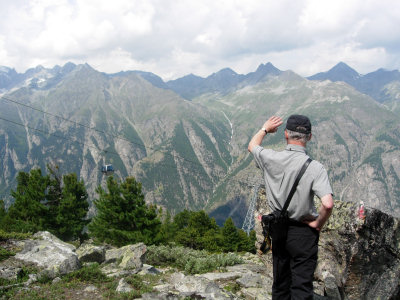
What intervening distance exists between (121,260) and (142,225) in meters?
17.8

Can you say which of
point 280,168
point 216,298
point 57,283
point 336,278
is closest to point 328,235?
point 336,278

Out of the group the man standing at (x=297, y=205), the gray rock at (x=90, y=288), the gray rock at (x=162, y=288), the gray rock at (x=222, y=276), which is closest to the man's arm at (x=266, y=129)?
the man standing at (x=297, y=205)

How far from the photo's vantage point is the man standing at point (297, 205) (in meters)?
5.01

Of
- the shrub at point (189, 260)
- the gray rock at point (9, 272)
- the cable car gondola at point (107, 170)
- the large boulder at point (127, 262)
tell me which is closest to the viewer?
the gray rock at point (9, 272)

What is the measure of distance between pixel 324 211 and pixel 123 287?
7399mm

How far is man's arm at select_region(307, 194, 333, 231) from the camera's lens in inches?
188

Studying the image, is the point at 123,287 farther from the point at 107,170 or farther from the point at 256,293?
the point at 107,170

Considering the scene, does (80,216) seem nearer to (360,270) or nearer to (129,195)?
(129,195)

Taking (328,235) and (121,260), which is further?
(121,260)

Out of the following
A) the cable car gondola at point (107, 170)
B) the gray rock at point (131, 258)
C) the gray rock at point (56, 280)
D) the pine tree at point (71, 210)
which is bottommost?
the pine tree at point (71, 210)

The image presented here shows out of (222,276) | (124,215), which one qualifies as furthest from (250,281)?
(124,215)

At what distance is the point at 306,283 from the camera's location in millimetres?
5180

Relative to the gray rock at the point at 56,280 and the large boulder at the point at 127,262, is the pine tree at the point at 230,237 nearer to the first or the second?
the large boulder at the point at 127,262

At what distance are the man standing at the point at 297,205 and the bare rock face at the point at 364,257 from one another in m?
3.18
